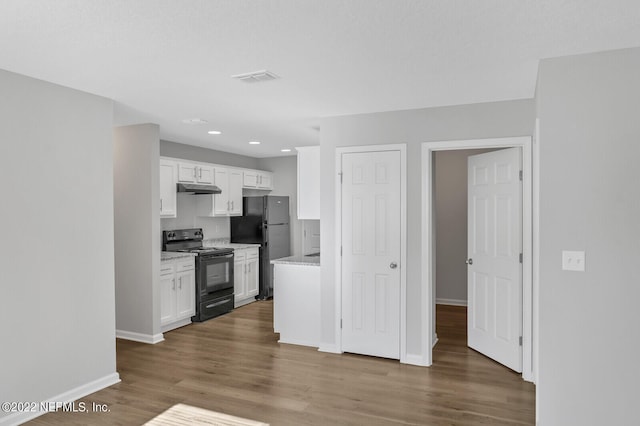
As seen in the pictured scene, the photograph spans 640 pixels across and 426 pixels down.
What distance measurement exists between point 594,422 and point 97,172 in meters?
4.14

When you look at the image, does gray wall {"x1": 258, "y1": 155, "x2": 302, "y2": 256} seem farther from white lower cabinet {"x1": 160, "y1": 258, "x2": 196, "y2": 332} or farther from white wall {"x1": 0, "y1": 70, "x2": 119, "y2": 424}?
white wall {"x1": 0, "y1": 70, "x2": 119, "y2": 424}

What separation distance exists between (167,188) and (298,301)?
2334mm

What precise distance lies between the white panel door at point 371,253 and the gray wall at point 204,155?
304cm

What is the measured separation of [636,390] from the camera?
A: 8.61ft

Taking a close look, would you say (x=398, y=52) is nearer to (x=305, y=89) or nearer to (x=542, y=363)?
(x=305, y=89)

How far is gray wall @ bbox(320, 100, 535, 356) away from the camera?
12.9 ft

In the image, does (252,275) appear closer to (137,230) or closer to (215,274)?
(215,274)

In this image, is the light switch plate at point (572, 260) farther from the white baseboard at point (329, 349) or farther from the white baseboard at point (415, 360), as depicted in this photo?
the white baseboard at point (329, 349)

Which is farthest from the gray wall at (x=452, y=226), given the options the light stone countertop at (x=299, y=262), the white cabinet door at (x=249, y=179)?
the white cabinet door at (x=249, y=179)

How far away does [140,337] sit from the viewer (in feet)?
16.5

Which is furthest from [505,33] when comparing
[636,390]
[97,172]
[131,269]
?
[131,269]

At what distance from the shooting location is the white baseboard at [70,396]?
9.93 feet

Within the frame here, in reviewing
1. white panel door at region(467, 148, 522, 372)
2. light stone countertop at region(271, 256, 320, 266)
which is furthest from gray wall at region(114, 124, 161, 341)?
white panel door at region(467, 148, 522, 372)

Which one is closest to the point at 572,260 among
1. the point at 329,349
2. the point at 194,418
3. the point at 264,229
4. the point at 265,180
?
the point at 329,349
